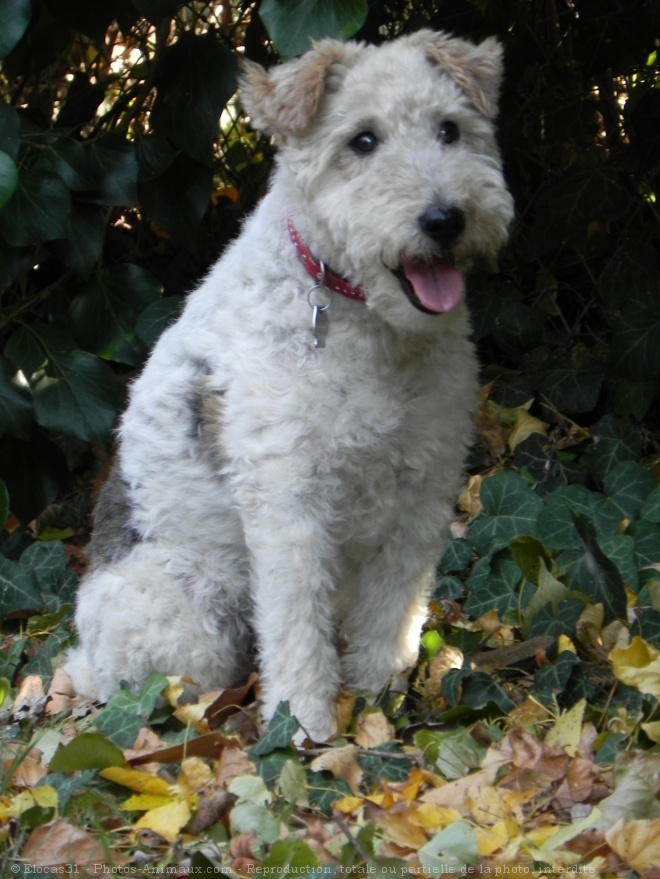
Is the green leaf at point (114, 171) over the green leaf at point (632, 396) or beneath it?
A: over

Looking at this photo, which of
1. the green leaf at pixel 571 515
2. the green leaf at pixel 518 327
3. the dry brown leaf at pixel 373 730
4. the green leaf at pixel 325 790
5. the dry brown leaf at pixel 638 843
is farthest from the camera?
the green leaf at pixel 518 327

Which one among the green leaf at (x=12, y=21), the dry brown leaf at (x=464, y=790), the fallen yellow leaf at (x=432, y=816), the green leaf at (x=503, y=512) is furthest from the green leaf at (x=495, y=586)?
the green leaf at (x=12, y=21)

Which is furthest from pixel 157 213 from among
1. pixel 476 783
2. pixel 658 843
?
pixel 658 843

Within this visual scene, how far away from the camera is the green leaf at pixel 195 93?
13.7 feet

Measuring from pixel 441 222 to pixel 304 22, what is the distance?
929 mm

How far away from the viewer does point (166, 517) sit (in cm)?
352

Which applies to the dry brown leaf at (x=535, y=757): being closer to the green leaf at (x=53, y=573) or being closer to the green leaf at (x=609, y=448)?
the green leaf at (x=609, y=448)

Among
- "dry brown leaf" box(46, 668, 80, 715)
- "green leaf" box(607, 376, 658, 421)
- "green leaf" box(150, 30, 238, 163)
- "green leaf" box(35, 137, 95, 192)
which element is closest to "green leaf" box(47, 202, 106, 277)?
"green leaf" box(35, 137, 95, 192)

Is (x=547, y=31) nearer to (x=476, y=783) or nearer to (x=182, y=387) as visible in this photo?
(x=182, y=387)

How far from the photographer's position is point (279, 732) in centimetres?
307

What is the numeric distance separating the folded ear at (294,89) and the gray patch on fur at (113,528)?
123cm

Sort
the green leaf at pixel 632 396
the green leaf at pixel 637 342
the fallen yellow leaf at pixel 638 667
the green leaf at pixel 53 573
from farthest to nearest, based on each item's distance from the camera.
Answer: the green leaf at pixel 632 396
the green leaf at pixel 637 342
the green leaf at pixel 53 573
the fallen yellow leaf at pixel 638 667

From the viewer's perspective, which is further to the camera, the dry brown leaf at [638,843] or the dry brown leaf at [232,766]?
the dry brown leaf at [232,766]

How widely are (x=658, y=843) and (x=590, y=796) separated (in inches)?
15.1
